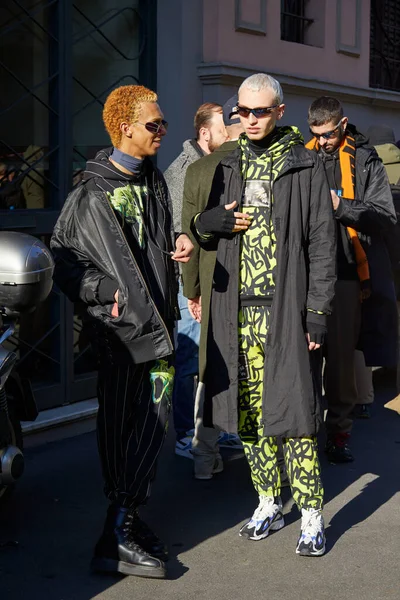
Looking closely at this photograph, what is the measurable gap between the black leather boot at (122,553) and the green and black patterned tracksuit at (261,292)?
0.73 m

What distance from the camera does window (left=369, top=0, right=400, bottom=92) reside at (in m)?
13.4

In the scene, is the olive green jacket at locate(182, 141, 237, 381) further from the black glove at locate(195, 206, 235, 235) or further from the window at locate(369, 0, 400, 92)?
the window at locate(369, 0, 400, 92)

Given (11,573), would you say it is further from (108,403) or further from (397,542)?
(397,542)

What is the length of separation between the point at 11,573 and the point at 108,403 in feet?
2.69

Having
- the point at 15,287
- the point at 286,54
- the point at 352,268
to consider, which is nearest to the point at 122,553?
the point at 15,287

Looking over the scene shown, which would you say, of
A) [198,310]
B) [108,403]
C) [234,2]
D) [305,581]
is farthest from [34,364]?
[234,2]

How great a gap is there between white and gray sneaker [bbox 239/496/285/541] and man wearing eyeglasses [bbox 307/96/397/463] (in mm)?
1332

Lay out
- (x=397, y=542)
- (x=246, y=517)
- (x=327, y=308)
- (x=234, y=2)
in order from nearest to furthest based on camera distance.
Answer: (x=327, y=308), (x=397, y=542), (x=246, y=517), (x=234, y=2)

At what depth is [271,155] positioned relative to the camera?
5.05m

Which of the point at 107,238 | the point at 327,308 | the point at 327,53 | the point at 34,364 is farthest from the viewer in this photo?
the point at 327,53

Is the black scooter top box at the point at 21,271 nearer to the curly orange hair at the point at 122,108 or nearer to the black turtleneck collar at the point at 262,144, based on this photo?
the curly orange hair at the point at 122,108

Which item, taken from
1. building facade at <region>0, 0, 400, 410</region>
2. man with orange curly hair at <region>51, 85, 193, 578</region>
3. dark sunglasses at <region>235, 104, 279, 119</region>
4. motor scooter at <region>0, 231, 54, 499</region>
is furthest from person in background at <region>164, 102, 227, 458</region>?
motor scooter at <region>0, 231, 54, 499</region>

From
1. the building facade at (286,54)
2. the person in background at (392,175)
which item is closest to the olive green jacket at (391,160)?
the person in background at (392,175)

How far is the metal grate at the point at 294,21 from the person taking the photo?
1137cm
